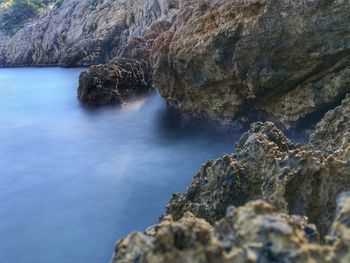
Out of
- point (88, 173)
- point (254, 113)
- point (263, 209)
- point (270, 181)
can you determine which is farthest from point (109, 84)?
point (263, 209)

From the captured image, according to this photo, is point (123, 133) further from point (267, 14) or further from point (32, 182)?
point (267, 14)

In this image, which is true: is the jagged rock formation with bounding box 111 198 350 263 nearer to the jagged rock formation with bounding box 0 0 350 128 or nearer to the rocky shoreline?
the rocky shoreline

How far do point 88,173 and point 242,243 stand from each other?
13.6 meters

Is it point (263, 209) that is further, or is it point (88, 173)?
point (88, 173)

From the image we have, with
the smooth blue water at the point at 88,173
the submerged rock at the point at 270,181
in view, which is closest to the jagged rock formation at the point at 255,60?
the smooth blue water at the point at 88,173

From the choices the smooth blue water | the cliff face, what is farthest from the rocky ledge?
the cliff face

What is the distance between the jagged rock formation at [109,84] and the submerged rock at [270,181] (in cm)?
1910

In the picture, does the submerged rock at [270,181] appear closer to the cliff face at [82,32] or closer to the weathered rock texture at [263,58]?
the weathered rock texture at [263,58]

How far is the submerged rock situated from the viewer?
6785 millimetres

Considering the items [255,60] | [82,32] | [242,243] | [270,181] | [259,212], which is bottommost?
[270,181]

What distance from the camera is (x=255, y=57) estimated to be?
16.8 metres

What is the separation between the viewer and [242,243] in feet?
11.9

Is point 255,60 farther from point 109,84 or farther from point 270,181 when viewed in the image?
point 109,84

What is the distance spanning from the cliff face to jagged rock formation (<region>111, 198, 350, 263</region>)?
3329cm
